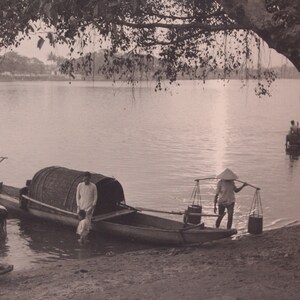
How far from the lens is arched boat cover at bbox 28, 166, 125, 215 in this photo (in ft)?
54.7

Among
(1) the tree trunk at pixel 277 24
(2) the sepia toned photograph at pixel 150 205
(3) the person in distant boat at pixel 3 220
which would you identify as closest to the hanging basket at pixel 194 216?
(2) the sepia toned photograph at pixel 150 205

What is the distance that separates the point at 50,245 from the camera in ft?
53.2

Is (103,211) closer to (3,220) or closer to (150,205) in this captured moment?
(3,220)

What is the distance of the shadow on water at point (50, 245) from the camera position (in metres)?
15.1

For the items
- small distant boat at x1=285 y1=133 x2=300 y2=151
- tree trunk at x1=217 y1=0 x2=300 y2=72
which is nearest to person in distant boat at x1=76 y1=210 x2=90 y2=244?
tree trunk at x1=217 y1=0 x2=300 y2=72

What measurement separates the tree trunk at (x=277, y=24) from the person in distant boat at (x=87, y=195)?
8120mm

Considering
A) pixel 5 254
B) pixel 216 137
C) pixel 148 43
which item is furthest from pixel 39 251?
pixel 216 137

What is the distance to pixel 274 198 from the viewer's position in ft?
81.1

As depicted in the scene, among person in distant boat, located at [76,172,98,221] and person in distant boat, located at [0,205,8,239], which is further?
person in distant boat, located at [0,205,8,239]

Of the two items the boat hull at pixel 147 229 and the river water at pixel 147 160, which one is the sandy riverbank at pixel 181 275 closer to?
the boat hull at pixel 147 229

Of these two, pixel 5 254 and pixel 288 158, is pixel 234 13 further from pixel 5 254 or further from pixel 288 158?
pixel 288 158

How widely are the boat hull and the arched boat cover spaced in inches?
16.9

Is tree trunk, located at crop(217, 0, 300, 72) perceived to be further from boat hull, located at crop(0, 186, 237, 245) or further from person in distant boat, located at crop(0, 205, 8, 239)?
person in distant boat, located at crop(0, 205, 8, 239)

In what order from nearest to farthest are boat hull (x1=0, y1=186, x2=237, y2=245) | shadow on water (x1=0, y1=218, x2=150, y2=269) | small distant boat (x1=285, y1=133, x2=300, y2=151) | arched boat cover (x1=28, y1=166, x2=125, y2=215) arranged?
1. boat hull (x1=0, y1=186, x2=237, y2=245)
2. shadow on water (x1=0, y1=218, x2=150, y2=269)
3. arched boat cover (x1=28, y1=166, x2=125, y2=215)
4. small distant boat (x1=285, y1=133, x2=300, y2=151)
